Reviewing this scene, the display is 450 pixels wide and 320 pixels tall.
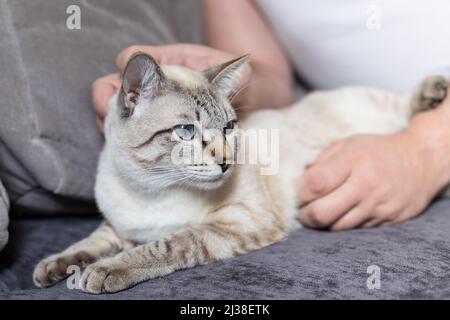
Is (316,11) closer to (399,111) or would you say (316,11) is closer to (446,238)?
(399,111)

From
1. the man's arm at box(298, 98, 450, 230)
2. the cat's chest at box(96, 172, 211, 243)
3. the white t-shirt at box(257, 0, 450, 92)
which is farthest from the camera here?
the white t-shirt at box(257, 0, 450, 92)

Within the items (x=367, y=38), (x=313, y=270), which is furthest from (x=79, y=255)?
(x=367, y=38)

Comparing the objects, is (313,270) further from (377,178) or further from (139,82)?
(139,82)

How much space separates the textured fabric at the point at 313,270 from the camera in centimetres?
99

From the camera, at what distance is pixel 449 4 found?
1634 mm

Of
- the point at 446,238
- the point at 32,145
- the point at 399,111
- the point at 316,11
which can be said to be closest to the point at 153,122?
the point at 32,145

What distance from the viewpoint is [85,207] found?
1.68 meters

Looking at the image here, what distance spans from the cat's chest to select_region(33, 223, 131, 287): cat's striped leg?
0.20 feet

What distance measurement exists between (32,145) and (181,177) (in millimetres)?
493

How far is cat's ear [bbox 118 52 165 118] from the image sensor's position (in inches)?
45.2

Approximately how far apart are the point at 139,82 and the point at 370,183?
71 centimetres

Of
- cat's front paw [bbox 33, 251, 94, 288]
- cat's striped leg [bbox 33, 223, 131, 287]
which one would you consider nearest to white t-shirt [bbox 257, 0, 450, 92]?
cat's striped leg [bbox 33, 223, 131, 287]

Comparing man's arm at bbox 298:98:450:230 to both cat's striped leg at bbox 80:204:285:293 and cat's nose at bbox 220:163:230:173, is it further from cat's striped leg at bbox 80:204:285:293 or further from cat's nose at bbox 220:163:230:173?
cat's nose at bbox 220:163:230:173

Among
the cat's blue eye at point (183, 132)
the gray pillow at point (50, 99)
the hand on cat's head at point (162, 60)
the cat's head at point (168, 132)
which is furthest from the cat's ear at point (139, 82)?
the gray pillow at point (50, 99)
